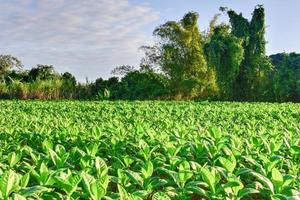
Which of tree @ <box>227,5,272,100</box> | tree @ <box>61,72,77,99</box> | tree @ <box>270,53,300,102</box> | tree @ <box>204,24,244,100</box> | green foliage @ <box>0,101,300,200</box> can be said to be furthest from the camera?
tree @ <box>227,5,272,100</box>

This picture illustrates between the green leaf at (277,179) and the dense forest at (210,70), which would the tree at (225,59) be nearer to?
the dense forest at (210,70)

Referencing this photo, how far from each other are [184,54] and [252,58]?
5103 mm

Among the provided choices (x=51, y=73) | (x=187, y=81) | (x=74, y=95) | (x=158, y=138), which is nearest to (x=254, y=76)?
(x=187, y=81)

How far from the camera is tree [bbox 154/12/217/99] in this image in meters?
38.0

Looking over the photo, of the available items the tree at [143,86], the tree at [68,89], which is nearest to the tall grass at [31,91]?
the tree at [68,89]

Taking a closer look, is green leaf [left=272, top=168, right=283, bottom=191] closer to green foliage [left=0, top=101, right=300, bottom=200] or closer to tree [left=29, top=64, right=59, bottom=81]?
green foliage [left=0, top=101, right=300, bottom=200]

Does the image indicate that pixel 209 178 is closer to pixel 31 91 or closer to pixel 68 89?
pixel 31 91

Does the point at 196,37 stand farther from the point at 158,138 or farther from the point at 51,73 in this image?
the point at 158,138

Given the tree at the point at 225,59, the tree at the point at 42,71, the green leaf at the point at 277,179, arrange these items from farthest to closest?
the tree at the point at 42,71 → the tree at the point at 225,59 → the green leaf at the point at 277,179

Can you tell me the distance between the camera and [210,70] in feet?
127

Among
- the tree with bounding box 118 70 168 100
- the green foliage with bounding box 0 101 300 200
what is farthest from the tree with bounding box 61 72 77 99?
the green foliage with bounding box 0 101 300 200

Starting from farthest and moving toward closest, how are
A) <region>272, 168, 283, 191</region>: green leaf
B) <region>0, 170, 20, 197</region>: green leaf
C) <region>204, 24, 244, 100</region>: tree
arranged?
1. <region>204, 24, 244, 100</region>: tree
2. <region>272, 168, 283, 191</region>: green leaf
3. <region>0, 170, 20, 197</region>: green leaf

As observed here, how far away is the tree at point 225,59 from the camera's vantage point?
35.6 meters

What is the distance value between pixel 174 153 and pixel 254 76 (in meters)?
34.0
